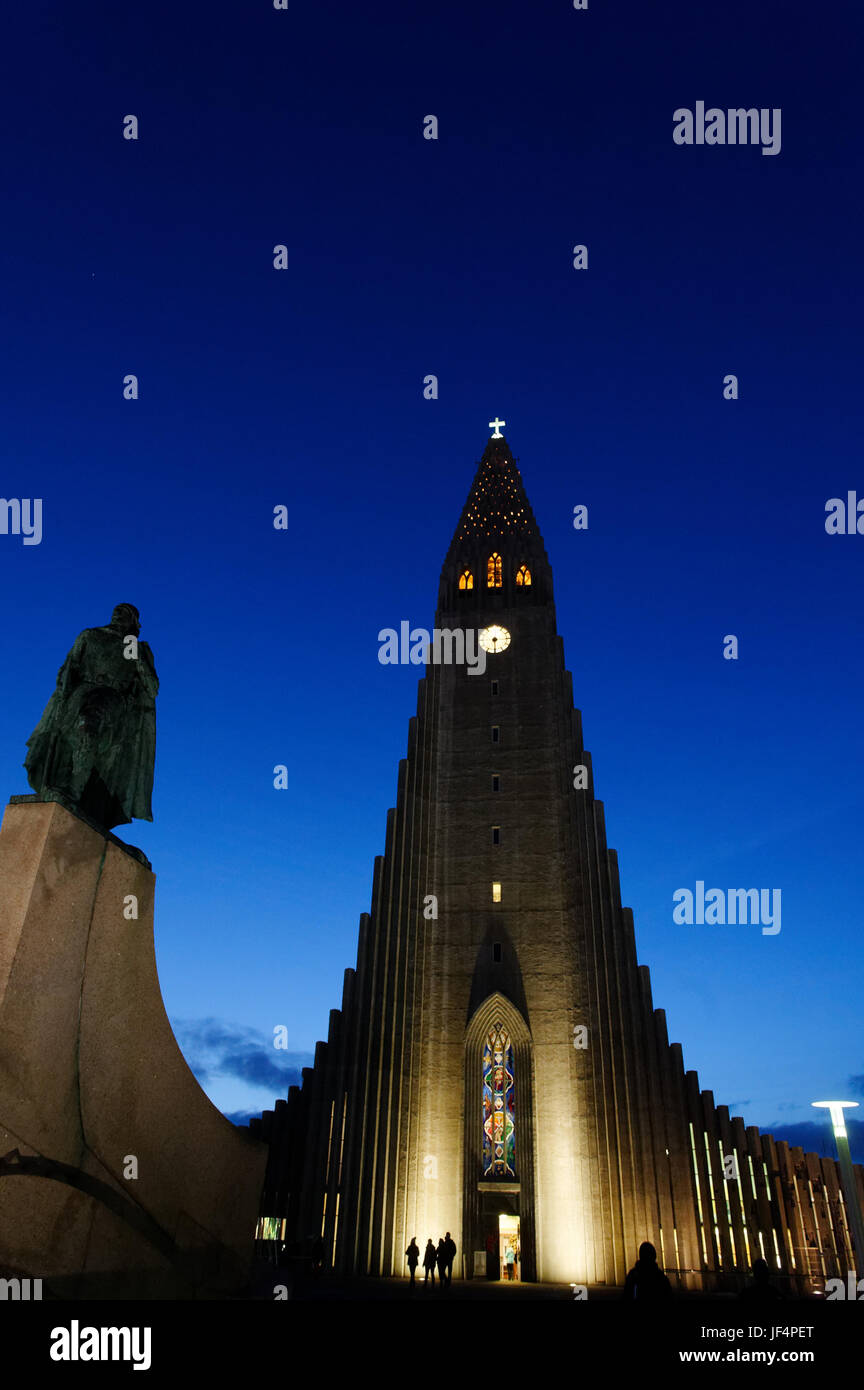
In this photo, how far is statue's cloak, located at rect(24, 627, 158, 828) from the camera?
388 inches

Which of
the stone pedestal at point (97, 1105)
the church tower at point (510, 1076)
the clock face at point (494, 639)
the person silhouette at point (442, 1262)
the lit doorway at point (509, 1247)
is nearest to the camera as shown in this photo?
the stone pedestal at point (97, 1105)

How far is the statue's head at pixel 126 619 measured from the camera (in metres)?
10.8

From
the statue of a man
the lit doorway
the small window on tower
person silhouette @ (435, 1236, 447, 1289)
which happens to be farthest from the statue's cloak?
the small window on tower

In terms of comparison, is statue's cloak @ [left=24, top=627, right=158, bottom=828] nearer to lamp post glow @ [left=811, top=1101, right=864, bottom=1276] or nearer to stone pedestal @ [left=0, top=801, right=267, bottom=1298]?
stone pedestal @ [left=0, top=801, right=267, bottom=1298]

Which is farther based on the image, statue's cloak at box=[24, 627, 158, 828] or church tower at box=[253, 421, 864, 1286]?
church tower at box=[253, 421, 864, 1286]

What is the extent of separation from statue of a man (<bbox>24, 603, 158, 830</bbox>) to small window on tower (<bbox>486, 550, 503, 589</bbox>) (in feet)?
90.2

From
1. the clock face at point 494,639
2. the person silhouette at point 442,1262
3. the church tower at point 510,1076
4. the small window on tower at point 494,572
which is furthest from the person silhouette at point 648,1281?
the small window on tower at point 494,572

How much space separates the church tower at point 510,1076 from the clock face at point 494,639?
8.79 ft

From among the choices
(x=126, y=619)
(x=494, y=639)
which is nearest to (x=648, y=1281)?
(x=126, y=619)

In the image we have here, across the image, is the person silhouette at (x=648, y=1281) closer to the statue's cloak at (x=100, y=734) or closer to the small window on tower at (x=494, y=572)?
the statue's cloak at (x=100, y=734)
